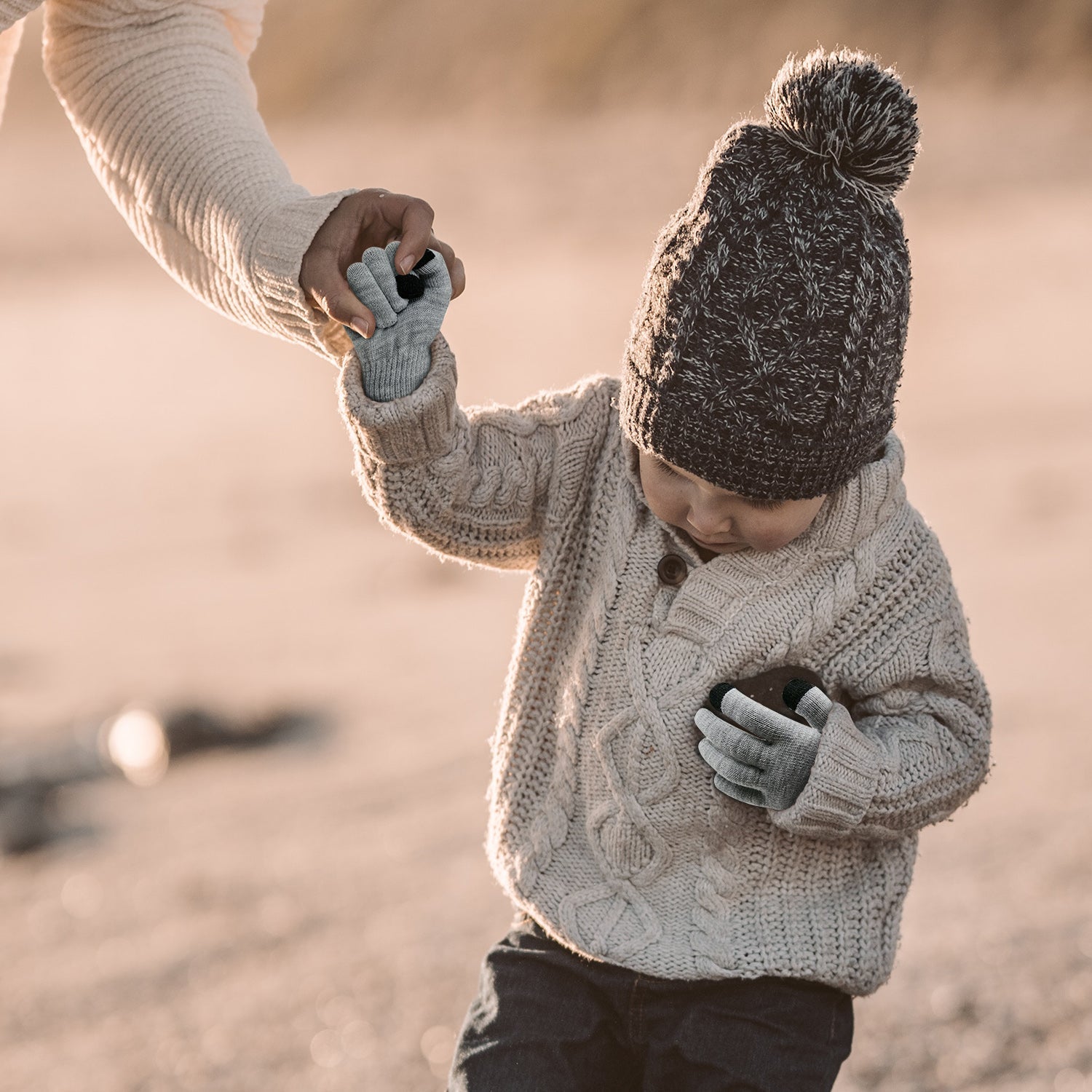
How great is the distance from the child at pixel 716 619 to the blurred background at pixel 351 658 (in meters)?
1.39

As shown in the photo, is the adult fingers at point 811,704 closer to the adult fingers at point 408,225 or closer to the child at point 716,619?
the child at point 716,619

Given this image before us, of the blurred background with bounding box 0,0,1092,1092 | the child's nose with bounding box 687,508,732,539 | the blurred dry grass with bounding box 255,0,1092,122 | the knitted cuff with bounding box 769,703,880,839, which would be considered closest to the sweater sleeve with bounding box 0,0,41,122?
the child's nose with bounding box 687,508,732,539

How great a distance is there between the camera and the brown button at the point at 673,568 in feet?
6.12

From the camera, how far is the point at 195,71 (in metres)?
2.01

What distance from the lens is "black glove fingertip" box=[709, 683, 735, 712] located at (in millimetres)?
1780

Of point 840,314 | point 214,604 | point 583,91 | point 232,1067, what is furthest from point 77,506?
point 583,91

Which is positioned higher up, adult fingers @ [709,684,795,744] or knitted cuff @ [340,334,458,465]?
knitted cuff @ [340,334,458,465]

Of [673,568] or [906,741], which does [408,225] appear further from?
[906,741]

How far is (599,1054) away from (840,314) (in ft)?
3.08

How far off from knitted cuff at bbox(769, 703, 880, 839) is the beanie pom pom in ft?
2.02

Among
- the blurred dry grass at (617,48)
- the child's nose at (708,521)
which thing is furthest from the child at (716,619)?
the blurred dry grass at (617,48)

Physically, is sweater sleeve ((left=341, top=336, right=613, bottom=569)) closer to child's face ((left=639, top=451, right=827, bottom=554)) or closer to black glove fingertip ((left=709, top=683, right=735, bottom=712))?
child's face ((left=639, top=451, right=827, bottom=554))

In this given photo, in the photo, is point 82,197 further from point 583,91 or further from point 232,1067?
point 232,1067

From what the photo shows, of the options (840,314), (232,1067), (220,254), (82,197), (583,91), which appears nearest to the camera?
(840,314)
